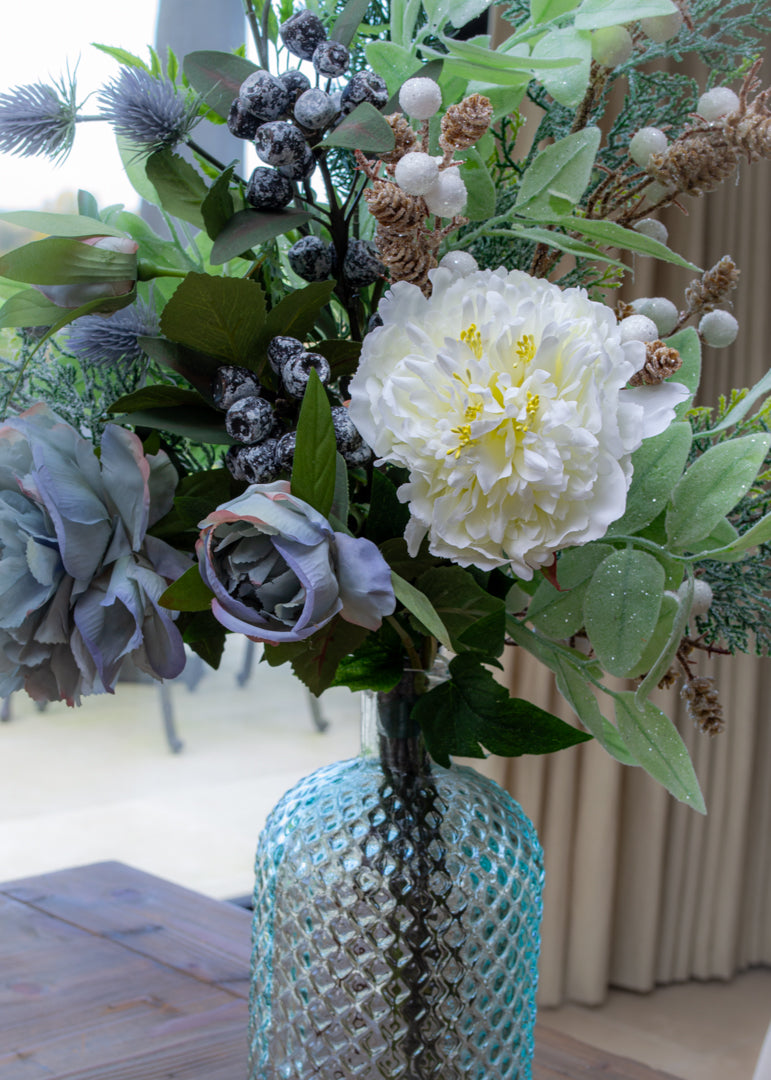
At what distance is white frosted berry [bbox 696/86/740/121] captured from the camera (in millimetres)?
432

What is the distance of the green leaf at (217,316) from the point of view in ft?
1.28

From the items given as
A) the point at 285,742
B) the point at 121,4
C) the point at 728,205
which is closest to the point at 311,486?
the point at 121,4

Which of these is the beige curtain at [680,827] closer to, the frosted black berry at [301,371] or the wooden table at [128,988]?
the wooden table at [128,988]

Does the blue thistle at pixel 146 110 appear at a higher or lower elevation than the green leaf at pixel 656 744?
higher

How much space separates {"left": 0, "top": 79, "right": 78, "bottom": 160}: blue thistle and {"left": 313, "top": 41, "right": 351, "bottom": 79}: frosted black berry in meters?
0.11

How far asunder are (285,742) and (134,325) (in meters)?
3.17

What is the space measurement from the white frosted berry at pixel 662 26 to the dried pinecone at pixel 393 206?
15cm

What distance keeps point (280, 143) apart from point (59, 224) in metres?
0.11

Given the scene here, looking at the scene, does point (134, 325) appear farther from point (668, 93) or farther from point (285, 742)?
point (285, 742)

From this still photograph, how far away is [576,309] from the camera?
378 mm

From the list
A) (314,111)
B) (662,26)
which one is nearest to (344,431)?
(314,111)

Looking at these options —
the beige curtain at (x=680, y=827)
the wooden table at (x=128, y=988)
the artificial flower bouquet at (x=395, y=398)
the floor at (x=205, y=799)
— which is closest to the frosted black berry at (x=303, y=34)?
the artificial flower bouquet at (x=395, y=398)

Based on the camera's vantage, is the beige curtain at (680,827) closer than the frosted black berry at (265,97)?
No

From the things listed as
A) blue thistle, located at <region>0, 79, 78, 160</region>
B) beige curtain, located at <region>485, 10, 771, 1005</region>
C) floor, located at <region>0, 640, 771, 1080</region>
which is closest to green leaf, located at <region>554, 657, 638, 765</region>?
blue thistle, located at <region>0, 79, 78, 160</region>
